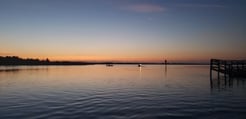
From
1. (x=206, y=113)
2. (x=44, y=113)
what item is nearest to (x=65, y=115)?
(x=44, y=113)

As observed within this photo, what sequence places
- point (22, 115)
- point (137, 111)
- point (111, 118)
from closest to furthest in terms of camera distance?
point (111, 118)
point (22, 115)
point (137, 111)

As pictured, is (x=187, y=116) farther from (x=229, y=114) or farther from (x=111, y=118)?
(x=111, y=118)

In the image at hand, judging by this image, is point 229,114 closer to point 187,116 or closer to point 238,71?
point 187,116

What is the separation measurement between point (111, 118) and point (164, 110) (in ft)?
14.1

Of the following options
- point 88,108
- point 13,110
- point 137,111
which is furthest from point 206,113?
point 13,110

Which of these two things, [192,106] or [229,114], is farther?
[192,106]

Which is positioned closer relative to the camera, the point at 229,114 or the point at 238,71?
the point at 229,114

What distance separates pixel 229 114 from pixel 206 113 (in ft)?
4.37

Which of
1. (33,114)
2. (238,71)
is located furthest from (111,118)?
(238,71)

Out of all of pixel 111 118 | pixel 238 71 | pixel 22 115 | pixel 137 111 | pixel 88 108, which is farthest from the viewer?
pixel 238 71

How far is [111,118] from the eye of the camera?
13.7 metres

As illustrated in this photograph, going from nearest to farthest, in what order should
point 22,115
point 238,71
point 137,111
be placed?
point 22,115 < point 137,111 < point 238,71

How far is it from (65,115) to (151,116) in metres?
4.96

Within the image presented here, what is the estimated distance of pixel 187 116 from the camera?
14.4 metres
